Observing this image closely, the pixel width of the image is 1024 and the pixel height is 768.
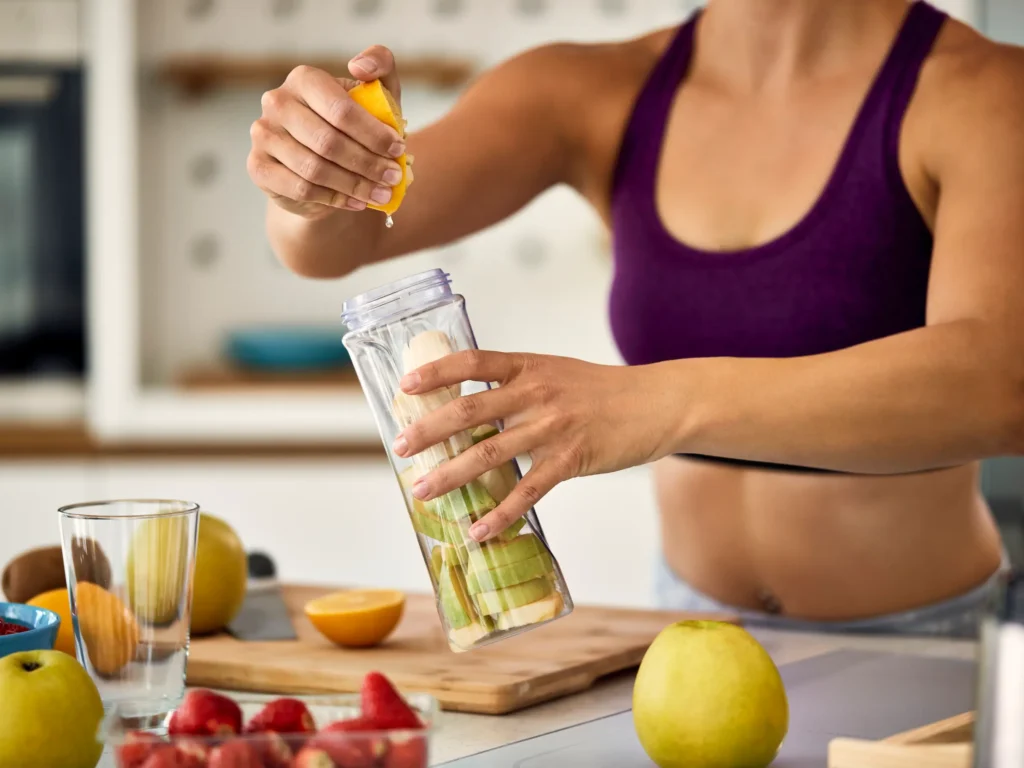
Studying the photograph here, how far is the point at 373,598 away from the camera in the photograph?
1103 millimetres

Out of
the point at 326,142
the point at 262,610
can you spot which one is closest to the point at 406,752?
the point at 326,142

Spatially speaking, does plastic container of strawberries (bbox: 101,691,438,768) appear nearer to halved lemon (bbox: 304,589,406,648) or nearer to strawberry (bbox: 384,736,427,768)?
strawberry (bbox: 384,736,427,768)

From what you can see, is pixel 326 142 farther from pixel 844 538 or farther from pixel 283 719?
pixel 844 538

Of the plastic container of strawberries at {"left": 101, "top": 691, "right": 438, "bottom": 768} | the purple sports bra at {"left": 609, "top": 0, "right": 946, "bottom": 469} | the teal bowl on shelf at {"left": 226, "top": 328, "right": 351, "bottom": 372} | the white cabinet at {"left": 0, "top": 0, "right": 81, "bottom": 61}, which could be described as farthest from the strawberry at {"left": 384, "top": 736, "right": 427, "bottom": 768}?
the white cabinet at {"left": 0, "top": 0, "right": 81, "bottom": 61}

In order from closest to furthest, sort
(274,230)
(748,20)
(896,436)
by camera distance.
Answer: (896,436), (274,230), (748,20)

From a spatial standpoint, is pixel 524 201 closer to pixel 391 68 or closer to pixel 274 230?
pixel 274 230

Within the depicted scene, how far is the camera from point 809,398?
3.01 feet

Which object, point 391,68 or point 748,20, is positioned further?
point 748,20

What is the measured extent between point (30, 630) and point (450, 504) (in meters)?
0.29

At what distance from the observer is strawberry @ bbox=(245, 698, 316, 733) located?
0.66m

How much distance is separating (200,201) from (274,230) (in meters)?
1.97

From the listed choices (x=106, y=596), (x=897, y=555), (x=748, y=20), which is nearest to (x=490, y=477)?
(x=106, y=596)

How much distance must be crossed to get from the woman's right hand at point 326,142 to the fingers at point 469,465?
23 cm

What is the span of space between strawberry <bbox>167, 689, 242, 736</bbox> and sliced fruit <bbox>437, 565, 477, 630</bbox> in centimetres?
22
